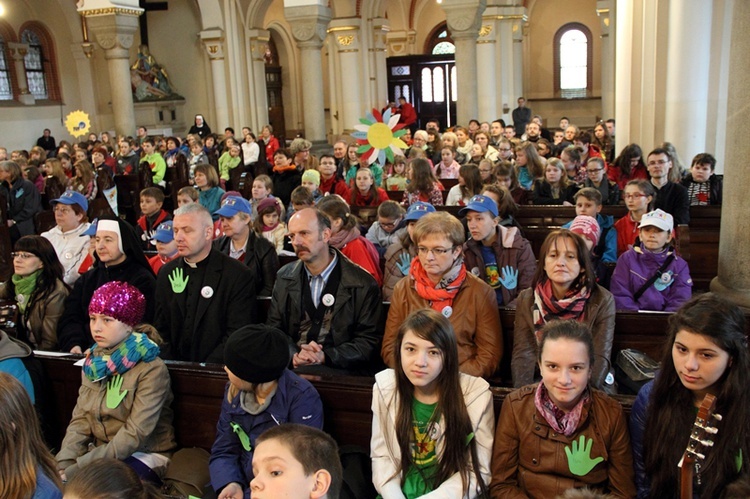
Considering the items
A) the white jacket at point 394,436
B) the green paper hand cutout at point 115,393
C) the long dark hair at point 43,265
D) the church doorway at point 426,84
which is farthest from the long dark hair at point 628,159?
the church doorway at point 426,84

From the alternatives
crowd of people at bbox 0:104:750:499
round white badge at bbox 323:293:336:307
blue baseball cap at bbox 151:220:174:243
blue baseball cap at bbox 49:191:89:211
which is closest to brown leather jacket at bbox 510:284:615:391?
crowd of people at bbox 0:104:750:499

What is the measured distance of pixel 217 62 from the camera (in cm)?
2025

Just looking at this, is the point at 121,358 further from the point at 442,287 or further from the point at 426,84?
the point at 426,84

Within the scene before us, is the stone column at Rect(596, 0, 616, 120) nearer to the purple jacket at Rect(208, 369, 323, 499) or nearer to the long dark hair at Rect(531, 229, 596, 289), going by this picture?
the long dark hair at Rect(531, 229, 596, 289)

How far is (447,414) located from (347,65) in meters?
17.3

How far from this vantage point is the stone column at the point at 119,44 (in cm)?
1608

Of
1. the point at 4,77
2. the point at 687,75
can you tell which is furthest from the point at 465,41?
the point at 4,77

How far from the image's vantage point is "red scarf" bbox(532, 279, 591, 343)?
142 inches

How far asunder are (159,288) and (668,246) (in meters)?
3.18

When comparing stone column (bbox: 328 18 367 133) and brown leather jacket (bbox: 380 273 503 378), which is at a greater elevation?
stone column (bbox: 328 18 367 133)

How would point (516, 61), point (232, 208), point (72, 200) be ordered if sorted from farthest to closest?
point (516, 61) < point (72, 200) < point (232, 208)

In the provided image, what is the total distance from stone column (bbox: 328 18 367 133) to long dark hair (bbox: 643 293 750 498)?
1635cm

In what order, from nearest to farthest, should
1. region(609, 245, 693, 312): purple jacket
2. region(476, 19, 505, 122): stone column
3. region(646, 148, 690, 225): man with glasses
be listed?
region(609, 245, 693, 312): purple jacket
region(646, 148, 690, 225): man with glasses
region(476, 19, 505, 122): stone column

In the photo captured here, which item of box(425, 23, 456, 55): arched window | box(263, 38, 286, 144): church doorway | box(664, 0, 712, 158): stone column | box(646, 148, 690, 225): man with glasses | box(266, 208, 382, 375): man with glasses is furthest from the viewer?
box(425, 23, 456, 55): arched window
